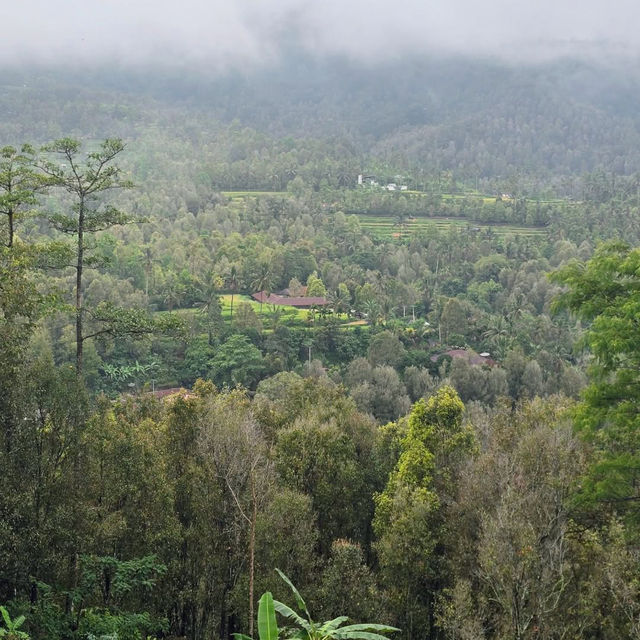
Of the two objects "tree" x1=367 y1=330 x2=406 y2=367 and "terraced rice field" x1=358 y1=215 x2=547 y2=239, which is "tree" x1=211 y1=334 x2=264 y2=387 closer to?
"tree" x1=367 y1=330 x2=406 y2=367

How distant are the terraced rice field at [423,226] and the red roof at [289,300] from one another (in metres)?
30.4

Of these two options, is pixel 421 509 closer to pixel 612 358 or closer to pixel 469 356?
pixel 612 358

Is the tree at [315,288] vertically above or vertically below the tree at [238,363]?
above

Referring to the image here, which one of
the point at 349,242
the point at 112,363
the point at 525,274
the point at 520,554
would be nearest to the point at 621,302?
the point at 520,554

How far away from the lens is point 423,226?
108 meters

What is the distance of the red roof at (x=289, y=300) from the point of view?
7069cm

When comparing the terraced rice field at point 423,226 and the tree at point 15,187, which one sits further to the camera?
the terraced rice field at point 423,226

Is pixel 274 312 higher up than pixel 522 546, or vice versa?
pixel 522 546

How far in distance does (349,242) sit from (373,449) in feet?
244

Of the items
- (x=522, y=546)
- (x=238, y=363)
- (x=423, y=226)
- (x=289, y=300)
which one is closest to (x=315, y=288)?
(x=289, y=300)

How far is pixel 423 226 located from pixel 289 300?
141ft

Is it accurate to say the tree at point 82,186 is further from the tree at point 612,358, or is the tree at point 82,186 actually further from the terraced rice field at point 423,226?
the terraced rice field at point 423,226

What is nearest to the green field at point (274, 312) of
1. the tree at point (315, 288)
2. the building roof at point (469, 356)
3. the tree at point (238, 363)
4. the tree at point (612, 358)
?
the tree at point (315, 288)

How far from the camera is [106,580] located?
1203 centimetres
